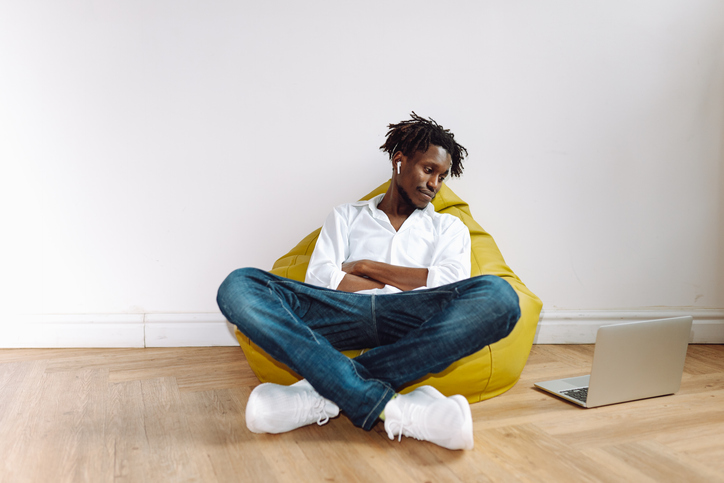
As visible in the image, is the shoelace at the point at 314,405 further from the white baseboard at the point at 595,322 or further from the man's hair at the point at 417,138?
the white baseboard at the point at 595,322

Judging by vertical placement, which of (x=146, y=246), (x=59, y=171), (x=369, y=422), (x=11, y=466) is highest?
(x=59, y=171)

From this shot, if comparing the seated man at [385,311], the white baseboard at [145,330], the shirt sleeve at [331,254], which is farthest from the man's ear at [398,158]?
the white baseboard at [145,330]

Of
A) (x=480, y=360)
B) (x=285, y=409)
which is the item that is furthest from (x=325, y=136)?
(x=285, y=409)

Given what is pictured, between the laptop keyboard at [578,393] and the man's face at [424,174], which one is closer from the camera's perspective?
the laptop keyboard at [578,393]

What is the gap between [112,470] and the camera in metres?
1.18

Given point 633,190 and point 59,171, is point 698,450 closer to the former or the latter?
point 633,190

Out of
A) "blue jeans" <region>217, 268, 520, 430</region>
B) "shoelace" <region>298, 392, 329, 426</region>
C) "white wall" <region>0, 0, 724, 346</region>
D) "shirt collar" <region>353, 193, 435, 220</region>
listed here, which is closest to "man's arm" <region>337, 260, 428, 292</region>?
"blue jeans" <region>217, 268, 520, 430</region>

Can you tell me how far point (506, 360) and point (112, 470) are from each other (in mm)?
1138

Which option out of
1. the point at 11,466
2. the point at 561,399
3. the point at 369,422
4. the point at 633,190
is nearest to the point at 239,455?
the point at 369,422

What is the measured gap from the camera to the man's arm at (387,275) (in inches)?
66.5

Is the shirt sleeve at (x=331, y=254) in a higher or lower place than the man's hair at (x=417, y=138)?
lower

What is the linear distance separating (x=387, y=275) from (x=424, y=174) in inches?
16.3

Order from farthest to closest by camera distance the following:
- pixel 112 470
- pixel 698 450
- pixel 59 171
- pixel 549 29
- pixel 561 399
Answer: pixel 549 29, pixel 59 171, pixel 561 399, pixel 698 450, pixel 112 470

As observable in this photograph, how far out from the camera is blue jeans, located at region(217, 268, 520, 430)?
50.6 inches
